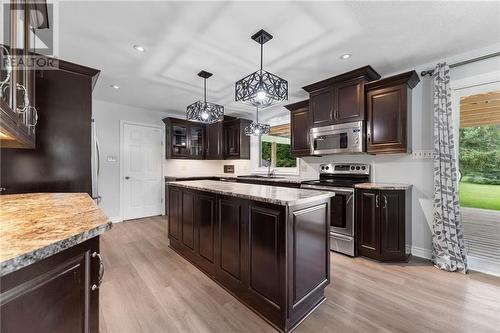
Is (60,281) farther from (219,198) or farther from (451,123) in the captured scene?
(451,123)

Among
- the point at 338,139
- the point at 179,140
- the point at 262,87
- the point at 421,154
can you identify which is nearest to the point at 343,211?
the point at 338,139

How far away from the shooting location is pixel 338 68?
10.1 ft

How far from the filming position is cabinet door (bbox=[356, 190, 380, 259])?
2.83m

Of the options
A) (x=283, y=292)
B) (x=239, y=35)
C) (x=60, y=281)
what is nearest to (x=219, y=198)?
(x=283, y=292)

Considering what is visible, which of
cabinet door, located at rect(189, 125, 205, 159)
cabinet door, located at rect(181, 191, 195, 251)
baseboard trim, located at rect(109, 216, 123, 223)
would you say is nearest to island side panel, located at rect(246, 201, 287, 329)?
cabinet door, located at rect(181, 191, 195, 251)

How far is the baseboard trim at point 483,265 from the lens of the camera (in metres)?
2.49

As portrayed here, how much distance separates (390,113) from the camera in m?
2.91

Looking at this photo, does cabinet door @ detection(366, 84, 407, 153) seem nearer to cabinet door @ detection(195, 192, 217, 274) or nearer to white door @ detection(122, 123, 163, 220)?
cabinet door @ detection(195, 192, 217, 274)

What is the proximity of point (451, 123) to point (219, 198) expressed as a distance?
2.90 m

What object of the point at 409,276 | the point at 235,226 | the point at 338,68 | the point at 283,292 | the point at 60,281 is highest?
the point at 338,68

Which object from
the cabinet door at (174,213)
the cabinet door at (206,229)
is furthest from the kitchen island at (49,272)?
the cabinet door at (174,213)

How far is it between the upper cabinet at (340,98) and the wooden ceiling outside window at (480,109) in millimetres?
1109

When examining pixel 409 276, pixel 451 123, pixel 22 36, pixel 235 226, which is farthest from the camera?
pixel 451 123

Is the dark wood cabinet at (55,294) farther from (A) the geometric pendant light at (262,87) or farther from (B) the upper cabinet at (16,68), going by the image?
(A) the geometric pendant light at (262,87)
